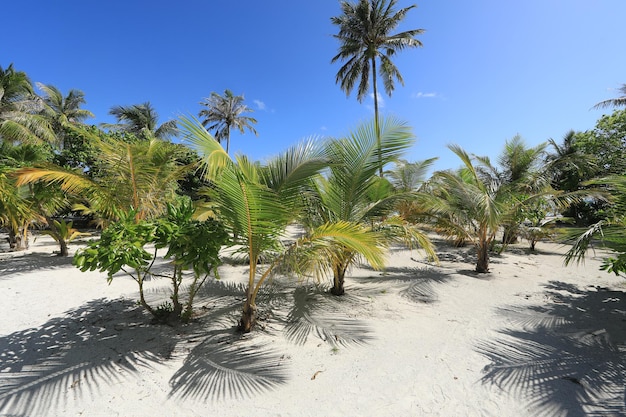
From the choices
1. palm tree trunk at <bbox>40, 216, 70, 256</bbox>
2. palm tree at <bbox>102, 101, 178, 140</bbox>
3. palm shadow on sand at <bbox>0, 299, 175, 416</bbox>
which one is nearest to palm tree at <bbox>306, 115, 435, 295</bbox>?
palm shadow on sand at <bbox>0, 299, 175, 416</bbox>

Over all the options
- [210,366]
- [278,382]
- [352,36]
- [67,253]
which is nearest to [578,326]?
[278,382]

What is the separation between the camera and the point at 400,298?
15.2ft

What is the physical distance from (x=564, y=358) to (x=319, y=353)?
2715 millimetres

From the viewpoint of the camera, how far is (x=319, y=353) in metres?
2.94

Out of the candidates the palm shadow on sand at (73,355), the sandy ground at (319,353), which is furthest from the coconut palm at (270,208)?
the palm shadow on sand at (73,355)

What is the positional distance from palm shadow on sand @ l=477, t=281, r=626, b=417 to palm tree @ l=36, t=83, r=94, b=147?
108ft

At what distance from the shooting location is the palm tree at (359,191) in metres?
3.73

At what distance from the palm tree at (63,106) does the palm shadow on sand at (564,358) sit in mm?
32969

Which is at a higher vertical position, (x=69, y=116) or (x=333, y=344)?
(x=69, y=116)

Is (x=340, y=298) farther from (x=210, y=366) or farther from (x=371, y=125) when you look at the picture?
(x=371, y=125)

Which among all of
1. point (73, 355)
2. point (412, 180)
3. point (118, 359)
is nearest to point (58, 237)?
point (73, 355)

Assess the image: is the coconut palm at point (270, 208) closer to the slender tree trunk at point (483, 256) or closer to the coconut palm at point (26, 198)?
the slender tree trunk at point (483, 256)

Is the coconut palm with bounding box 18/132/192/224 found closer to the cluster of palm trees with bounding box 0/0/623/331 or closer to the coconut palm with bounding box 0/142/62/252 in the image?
the cluster of palm trees with bounding box 0/0/623/331

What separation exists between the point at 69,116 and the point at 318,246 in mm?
35356
